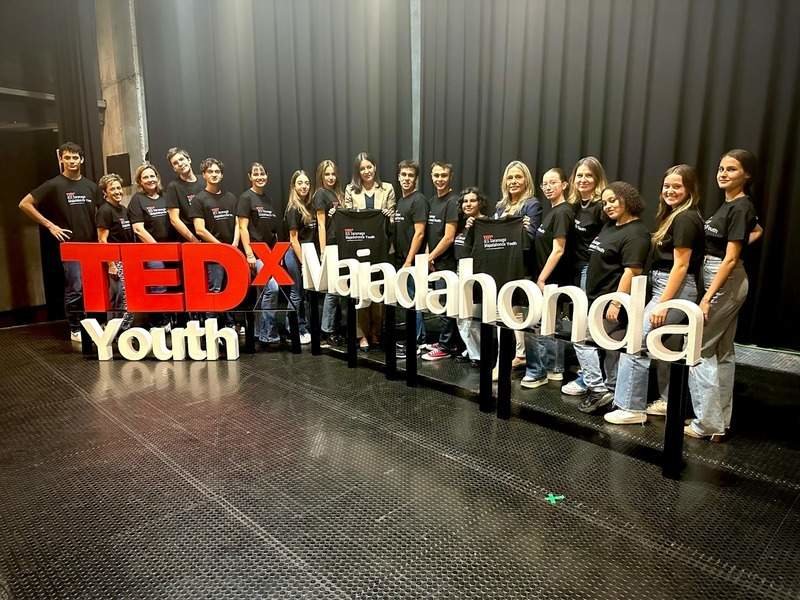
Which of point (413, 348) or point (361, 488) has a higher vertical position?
point (413, 348)

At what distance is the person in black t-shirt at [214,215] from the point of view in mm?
4412

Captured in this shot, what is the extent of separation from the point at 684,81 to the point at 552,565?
3.30 metres

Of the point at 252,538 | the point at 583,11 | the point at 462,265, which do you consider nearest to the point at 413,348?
the point at 462,265

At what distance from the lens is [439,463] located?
2494 mm

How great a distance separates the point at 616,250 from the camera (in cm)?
287

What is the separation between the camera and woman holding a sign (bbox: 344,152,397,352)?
4312mm

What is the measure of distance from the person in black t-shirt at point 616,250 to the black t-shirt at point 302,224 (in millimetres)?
2228

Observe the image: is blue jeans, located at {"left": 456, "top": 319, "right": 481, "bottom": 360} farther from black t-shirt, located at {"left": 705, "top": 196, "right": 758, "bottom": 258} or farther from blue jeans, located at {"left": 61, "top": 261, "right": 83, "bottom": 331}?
blue jeans, located at {"left": 61, "top": 261, "right": 83, "bottom": 331}

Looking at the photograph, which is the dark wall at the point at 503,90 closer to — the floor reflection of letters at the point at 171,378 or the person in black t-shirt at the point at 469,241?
the person in black t-shirt at the point at 469,241

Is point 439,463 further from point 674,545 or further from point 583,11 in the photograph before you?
point 583,11

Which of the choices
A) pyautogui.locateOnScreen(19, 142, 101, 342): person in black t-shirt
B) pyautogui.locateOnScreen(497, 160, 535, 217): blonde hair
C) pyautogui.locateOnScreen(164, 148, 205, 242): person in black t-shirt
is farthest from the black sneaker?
pyautogui.locateOnScreen(19, 142, 101, 342): person in black t-shirt

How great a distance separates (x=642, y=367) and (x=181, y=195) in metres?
3.52

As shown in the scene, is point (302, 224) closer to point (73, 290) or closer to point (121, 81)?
point (73, 290)

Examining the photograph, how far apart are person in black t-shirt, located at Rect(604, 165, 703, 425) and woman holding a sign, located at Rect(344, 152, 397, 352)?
6.52 ft
